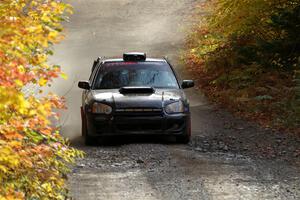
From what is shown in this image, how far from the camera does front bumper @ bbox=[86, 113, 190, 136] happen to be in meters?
13.2

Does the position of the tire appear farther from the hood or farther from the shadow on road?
the hood

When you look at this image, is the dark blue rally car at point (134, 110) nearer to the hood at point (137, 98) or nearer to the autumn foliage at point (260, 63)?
the hood at point (137, 98)

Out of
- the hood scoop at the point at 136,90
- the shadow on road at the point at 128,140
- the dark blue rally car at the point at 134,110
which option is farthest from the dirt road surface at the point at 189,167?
the hood scoop at the point at 136,90

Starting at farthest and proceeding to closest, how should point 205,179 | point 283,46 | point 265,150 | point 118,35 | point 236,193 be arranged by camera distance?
point 118,35 → point 283,46 → point 265,150 → point 205,179 → point 236,193

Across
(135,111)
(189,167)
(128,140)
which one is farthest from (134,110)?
(189,167)

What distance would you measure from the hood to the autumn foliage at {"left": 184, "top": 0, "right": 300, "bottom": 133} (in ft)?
12.7

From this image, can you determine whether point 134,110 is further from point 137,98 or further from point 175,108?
point 175,108

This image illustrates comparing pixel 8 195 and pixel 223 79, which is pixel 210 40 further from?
pixel 8 195

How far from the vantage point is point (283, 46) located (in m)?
18.0

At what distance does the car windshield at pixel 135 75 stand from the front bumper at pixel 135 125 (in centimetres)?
103

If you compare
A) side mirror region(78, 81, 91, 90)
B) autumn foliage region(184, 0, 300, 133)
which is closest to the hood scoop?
side mirror region(78, 81, 91, 90)

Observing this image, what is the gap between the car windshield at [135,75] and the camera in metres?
14.2

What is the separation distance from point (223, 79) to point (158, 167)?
1015cm

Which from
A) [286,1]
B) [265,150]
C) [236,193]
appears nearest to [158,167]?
[236,193]
